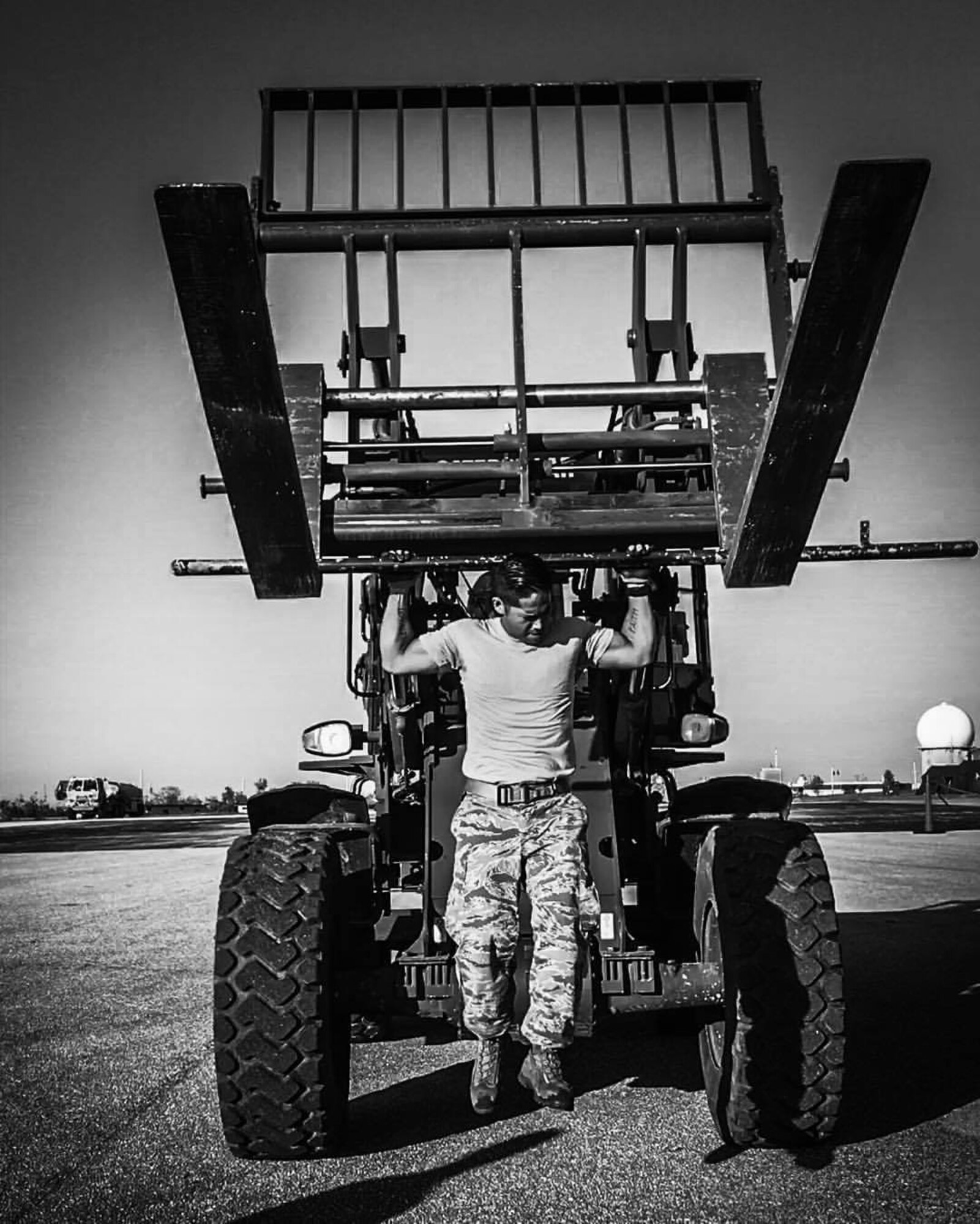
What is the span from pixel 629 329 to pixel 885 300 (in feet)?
7.03

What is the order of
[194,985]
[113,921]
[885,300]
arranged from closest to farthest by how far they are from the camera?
[885,300] → [194,985] → [113,921]

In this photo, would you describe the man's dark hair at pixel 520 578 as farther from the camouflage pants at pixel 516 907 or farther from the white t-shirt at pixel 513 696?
the camouflage pants at pixel 516 907

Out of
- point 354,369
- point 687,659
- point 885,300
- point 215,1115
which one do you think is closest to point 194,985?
point 215,1115

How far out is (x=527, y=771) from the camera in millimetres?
4500

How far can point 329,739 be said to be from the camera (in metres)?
6.08

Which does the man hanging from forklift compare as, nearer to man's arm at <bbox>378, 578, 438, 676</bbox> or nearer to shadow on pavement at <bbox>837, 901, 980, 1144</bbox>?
man's arm at <bbox>378, 578, 438, 676</bbox>

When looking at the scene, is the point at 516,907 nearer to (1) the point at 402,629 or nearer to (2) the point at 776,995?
(2) the point at 776,995

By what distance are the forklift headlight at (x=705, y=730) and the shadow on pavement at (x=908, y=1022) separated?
1.60 m

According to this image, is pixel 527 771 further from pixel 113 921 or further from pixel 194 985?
pixel 113 921

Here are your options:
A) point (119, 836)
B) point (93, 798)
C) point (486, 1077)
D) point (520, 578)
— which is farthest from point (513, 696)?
point (93, 798)

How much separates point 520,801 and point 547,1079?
3.20 ft

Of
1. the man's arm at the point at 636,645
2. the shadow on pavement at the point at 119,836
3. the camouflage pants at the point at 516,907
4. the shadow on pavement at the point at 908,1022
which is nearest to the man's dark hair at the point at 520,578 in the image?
the man's arm at the point at 636,645

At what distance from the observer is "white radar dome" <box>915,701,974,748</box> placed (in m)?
40.7

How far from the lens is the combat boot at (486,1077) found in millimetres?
4145
